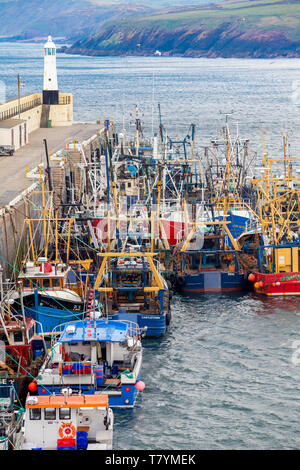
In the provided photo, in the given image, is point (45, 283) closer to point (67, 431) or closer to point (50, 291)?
point (50, 291)

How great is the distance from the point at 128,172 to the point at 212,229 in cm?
1043

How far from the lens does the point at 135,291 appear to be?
41.3 meters

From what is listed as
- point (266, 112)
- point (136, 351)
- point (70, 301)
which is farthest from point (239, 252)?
point (266, 112)

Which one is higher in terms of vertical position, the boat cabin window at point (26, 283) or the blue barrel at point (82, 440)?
the boat cabin window at point (26, 283)

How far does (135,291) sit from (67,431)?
47.6 ft

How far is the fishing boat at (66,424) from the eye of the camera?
27.1m

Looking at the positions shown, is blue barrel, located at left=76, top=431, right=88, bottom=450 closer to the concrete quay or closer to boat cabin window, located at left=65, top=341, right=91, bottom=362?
boat cabin window, located at left=65, top=341, right=91, bottom=362

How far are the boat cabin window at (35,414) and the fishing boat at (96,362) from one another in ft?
6.90

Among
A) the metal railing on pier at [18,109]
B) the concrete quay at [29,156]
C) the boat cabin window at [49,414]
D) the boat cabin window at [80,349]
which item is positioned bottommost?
the boat cabin window at [49,414]

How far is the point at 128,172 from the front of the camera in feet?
194

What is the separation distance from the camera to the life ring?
27203 mm

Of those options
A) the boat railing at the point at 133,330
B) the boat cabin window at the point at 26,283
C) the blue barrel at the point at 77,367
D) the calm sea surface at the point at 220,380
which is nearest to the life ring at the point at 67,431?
the calm sea surface at the point at 220,380

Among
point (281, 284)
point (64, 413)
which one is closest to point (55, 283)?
point (281, 284)

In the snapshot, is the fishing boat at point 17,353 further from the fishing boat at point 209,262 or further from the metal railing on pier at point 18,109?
the metal railing on pier at point 18,109
